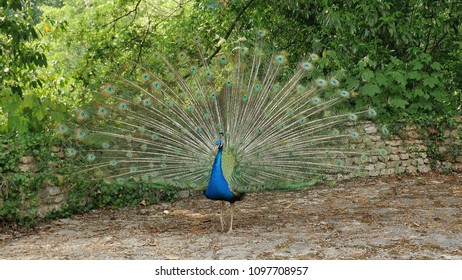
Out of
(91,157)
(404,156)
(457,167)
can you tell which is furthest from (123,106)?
(457,167)

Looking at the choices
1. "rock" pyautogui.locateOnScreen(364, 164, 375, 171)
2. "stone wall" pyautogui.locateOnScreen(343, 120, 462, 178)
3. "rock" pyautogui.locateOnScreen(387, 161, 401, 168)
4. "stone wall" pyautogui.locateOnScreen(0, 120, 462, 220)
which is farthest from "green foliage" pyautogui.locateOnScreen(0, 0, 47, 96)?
"rock" pyautogui.locateOnScreen(387, 161, 401, 168)

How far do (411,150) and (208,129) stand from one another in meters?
5.70

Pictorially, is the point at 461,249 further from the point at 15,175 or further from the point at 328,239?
the point at 15,175

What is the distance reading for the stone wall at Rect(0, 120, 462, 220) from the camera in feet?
35.5

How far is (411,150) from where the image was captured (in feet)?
36.5

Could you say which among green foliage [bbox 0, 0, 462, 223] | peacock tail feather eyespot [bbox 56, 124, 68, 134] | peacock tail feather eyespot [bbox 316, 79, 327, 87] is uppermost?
green foliage [bbox 0, 0, 462, 223]

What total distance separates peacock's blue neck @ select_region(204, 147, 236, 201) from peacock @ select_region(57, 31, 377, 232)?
0.68 feet

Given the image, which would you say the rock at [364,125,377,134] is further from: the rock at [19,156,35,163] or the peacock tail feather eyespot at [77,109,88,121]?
the rock at [19,156,35,163]

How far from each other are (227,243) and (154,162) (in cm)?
133

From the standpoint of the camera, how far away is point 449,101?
11.6m

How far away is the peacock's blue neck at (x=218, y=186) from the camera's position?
599cm

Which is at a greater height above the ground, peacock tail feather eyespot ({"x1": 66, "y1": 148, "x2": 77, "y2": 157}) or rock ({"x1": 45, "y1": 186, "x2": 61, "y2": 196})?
peacock tail feather eyespot ({"x1": 66, "y1": 148, "x2": 77, "y2": 157})

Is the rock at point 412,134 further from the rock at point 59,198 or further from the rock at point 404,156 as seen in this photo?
the rock at point 59,198

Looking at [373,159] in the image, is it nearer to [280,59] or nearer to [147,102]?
[280,59]
